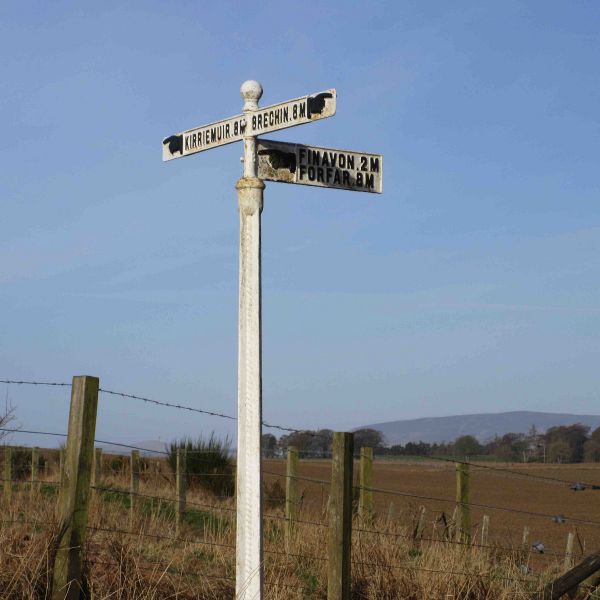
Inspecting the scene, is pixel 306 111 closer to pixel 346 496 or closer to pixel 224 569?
pixel 346 496

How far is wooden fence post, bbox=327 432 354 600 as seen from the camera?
6.31 m

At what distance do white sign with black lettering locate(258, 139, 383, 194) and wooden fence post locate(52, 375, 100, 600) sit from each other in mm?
1835

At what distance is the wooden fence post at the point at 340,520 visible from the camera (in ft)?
20.7

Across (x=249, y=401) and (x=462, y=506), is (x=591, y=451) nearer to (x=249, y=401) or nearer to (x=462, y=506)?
(x=462, y=506)

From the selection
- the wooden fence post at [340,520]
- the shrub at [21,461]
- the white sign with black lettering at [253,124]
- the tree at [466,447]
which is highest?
the tree at [466,447]

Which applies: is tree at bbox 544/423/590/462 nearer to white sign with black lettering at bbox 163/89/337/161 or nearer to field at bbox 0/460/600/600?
field at bbox 0/460/600/600

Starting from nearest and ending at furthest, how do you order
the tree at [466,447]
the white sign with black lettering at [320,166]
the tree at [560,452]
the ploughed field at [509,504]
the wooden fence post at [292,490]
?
the white sign with black lettering at [320,166] < the wooden fence post at [292,490] < the ploughed field at [509,504] < the tree at [560,452] < the tree at [466,447]

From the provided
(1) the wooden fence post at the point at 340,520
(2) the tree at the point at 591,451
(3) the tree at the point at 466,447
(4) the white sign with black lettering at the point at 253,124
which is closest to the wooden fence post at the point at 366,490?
(1) the wooden fence post at the point at 340,520

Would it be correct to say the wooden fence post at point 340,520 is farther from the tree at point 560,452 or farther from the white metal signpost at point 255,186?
the tree at point 560,452

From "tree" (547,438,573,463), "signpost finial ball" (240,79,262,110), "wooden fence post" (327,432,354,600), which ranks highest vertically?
"tree" (547,438,573,463)

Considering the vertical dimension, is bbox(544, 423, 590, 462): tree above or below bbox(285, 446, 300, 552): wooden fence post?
above

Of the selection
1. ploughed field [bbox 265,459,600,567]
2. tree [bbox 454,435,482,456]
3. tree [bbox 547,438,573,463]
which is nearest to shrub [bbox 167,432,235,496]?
ploughed field [bbox 265,459,600,567]

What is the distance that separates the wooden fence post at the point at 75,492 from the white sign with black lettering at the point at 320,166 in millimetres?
1835

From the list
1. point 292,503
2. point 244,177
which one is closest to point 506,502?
point 292,503
